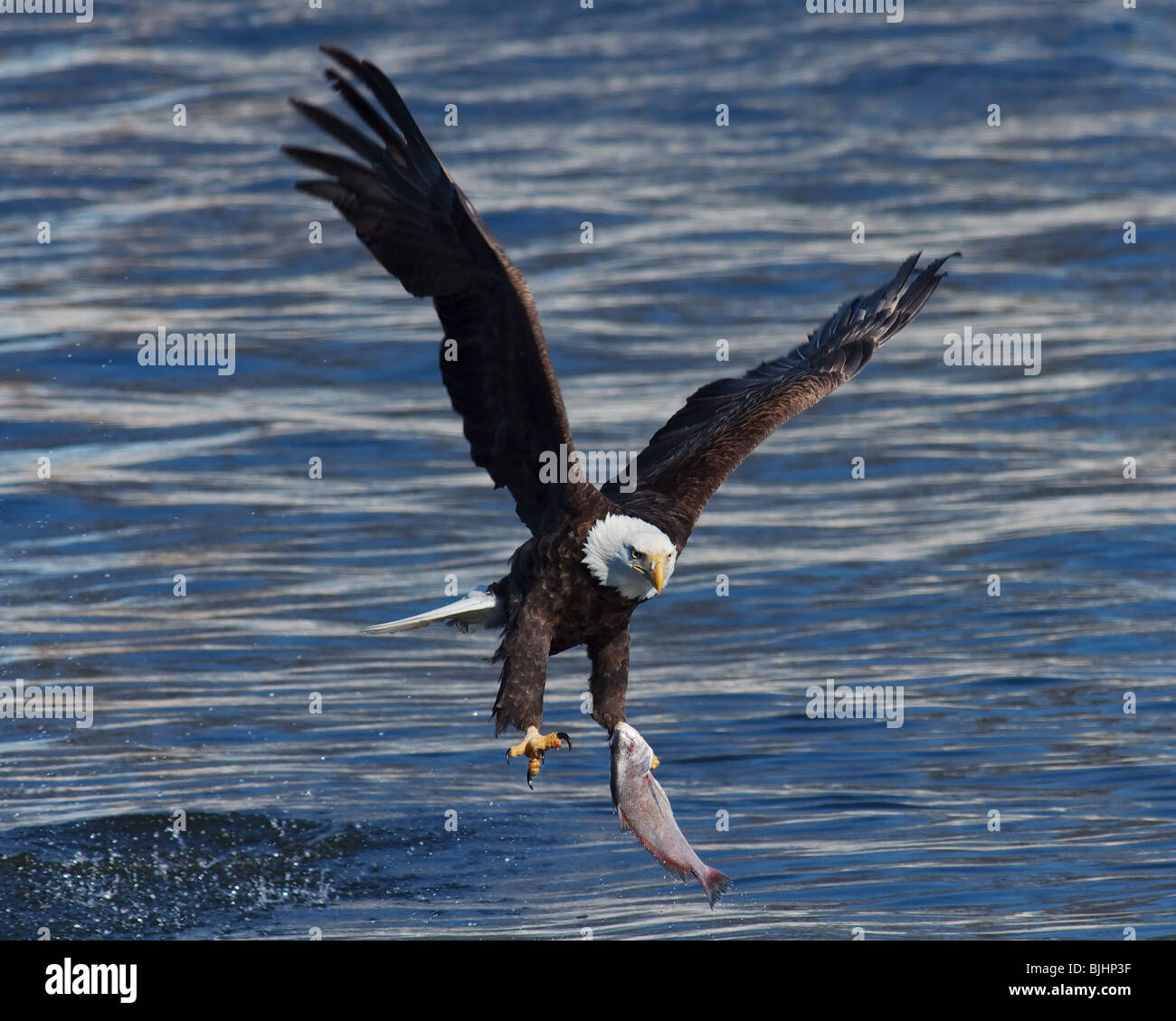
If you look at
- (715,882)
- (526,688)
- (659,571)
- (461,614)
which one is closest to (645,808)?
(715,882)

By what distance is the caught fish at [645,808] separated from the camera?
7.14 meters

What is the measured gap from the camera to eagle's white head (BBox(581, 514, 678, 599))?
7.19m

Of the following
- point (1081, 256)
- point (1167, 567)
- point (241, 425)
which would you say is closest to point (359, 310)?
point (241, 425)

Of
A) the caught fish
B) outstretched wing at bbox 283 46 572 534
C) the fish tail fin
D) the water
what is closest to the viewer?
outstretched wing at bbox 283 46 572 534

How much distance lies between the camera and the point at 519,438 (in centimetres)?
739

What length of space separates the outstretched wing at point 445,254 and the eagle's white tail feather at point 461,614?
32.2 inches

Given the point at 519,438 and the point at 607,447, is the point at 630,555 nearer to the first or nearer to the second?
the point at 519,438

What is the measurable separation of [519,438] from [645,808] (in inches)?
55.7

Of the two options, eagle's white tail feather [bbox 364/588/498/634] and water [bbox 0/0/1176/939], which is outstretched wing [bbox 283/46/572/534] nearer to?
eagle's white tail feather [bbox 364/588/498/634]

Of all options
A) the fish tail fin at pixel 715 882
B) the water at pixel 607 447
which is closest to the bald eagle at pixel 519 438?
the fish tail fin at pixel 715 882

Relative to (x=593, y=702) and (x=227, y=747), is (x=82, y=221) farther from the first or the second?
(x=593, y=702)

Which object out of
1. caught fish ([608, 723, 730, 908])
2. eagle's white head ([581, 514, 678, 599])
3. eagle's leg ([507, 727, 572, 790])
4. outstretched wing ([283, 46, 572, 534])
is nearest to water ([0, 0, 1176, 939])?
caught fish ([608, 723, 730, 908])

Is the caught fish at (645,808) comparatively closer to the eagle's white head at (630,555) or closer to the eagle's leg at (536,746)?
the eagle's leg at (536,746)

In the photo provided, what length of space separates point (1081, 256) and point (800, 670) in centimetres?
1030
